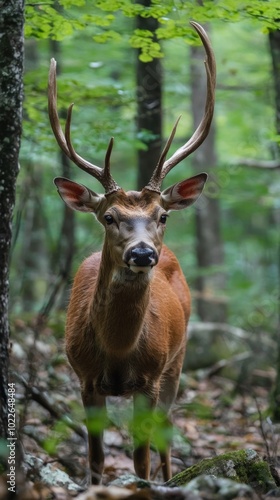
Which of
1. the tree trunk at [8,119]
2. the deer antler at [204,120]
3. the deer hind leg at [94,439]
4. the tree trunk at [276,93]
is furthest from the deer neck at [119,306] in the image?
the tree trunk at [276,93]

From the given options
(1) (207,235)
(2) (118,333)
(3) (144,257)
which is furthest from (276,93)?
(1) (207,235)

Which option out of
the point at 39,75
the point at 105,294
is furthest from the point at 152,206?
the point at 39,75

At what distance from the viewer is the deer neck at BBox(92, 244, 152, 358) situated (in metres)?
5.36

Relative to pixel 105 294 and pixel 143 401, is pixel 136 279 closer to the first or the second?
pixel 105 294

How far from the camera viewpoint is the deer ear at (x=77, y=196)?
18.9 feet

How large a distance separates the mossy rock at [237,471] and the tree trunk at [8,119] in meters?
1.30

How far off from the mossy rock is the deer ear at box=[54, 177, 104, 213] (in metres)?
2.26

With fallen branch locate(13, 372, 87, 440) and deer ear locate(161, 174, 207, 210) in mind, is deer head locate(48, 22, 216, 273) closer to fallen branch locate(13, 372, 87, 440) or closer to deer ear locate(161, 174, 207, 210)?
deer ear locate(161, 174, 207, 210)

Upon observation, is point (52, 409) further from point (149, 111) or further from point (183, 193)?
point (149, 111)

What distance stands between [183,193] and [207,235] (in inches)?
413

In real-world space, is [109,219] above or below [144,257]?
below

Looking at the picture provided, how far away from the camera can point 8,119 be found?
179 inches

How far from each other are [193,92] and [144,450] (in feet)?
35.7

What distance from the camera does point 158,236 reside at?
5.30 m
